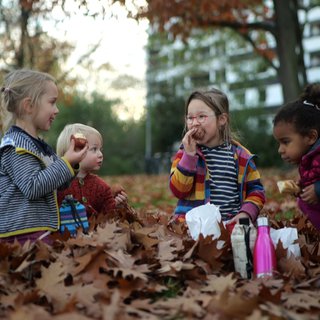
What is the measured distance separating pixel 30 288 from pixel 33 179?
0.90m

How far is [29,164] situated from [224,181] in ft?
4.84

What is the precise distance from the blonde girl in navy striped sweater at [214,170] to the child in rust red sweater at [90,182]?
533 millimetres

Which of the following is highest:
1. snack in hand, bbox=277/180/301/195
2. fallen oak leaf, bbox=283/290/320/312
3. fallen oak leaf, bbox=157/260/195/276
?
snack in hand, bbox=277/180/301/195

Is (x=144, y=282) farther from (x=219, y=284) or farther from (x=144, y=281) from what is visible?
(x=219, y=284)

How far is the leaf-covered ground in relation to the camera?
83.4 inches

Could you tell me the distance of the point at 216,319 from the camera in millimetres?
2039

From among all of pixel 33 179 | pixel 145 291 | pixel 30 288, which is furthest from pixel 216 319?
pixel 33 179

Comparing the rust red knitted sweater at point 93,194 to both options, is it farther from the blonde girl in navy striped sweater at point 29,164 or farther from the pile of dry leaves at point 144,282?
the pile of dry leaves at point 144,282

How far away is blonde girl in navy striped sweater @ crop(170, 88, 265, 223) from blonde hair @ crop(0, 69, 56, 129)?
1.08 meters

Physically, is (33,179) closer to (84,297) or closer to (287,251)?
(84,297)

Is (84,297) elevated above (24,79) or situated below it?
below

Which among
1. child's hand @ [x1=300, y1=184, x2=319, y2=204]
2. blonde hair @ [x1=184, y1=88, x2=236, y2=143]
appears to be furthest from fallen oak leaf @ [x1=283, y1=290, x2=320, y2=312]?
blonde hair @ [x1=184, y1=88, x2=236, y2=143]

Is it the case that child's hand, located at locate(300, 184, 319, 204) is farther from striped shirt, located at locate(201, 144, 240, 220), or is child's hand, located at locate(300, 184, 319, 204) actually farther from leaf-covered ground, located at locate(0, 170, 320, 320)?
striped shirt, located at locate(201, 144, 240, 220)

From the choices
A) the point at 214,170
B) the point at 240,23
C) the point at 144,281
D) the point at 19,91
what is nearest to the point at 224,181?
the point at 214,170
